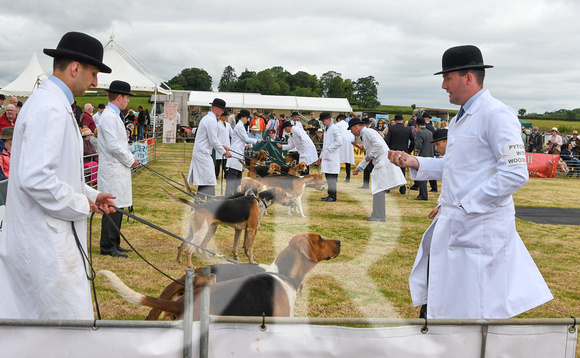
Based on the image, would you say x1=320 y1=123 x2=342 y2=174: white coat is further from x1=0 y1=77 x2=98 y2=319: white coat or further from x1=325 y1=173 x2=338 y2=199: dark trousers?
x1=0 y1=77 x2=98 y2=319: white coat

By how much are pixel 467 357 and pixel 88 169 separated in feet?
34.5

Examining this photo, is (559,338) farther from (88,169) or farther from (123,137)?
(88,169)

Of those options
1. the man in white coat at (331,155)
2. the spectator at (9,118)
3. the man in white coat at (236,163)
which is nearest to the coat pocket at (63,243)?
the spectator at (9,118)

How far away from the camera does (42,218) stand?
242 centimetres

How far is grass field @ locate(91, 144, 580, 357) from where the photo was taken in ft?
17.2

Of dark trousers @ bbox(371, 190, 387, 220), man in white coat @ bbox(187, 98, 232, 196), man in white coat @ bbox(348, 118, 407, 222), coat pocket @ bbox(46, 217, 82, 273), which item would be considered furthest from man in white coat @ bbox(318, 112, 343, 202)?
coat pocket @ bbox(46, 217, 82, 273)

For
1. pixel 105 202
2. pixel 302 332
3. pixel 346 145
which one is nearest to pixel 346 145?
pixel 346 145

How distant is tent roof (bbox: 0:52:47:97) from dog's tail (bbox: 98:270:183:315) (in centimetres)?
1967

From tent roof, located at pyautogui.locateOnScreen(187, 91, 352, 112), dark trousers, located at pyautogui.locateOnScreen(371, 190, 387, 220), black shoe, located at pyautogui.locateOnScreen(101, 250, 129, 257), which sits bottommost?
black shoe, located at pyautogui.locateOnScreen(101, 250, 129, 257)

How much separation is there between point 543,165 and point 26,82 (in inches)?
930

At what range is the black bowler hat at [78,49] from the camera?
2582mm

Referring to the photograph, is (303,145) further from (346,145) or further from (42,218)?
(42,218)

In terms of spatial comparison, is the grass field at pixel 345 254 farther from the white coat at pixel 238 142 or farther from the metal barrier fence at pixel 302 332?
the metal barrier fence at pixel 302 332

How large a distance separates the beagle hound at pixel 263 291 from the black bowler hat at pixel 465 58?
1.80 meters
